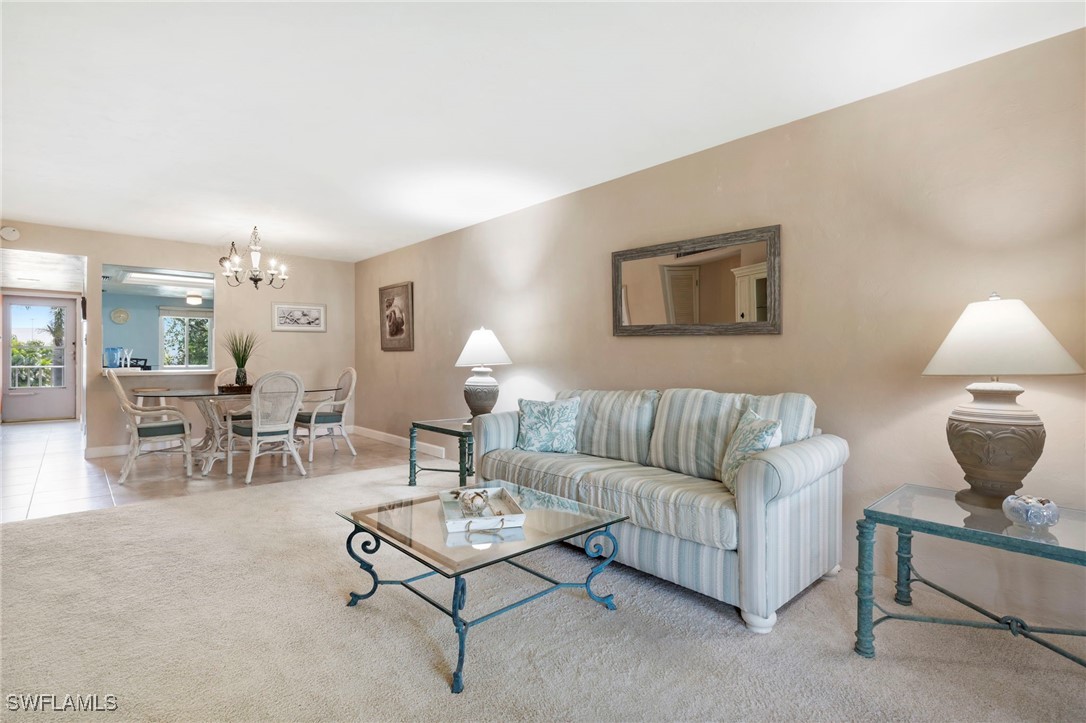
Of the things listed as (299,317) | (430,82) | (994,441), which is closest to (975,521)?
(994,441)

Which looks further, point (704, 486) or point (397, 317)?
point (397, 317)

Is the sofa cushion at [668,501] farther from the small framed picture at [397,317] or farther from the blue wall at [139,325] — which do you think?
the blue wall at [139,325]

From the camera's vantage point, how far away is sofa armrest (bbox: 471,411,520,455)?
339 cm

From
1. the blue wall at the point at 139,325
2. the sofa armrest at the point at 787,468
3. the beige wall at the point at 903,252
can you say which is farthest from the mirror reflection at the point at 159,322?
the sofa armrest at the point at 787,468

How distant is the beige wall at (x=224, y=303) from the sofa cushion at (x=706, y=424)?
5432 mm

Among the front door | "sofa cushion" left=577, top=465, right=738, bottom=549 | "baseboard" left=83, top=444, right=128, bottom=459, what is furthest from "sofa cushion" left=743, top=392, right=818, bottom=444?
the front door

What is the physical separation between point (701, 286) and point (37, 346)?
1083 centimetres

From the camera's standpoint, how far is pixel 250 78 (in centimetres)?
249

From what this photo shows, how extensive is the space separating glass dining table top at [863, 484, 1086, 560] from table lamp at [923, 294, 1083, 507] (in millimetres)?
110

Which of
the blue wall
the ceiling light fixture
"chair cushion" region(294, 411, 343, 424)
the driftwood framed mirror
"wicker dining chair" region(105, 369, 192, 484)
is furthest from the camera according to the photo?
the blue wall

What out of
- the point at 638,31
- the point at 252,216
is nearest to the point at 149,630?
the point at 638,31

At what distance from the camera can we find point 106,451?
5.71 metres

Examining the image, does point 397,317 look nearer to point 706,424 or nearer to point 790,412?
point 706,424

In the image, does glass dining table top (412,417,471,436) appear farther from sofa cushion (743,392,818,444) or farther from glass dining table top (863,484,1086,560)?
glass dining table top (863,484,1086,560)
